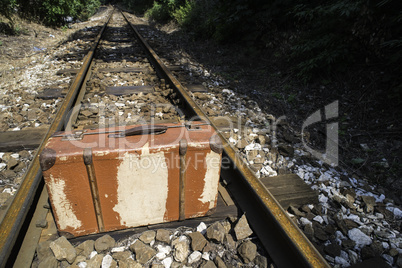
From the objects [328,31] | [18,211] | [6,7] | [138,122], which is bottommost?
[18,211]

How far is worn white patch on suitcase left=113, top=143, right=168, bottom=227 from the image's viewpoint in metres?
1.48

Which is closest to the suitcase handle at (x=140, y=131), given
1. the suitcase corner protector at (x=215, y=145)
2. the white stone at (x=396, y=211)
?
the suitcase corner protector at (x=215, y=145)

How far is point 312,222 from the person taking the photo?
1.72 m

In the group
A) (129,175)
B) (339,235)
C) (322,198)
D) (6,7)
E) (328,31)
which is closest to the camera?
(129,175)

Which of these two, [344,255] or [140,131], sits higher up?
[140,131]

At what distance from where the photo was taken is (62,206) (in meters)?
1.48

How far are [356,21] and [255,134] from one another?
8.41ft

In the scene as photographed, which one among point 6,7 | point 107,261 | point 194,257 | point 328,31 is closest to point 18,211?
point 107,261

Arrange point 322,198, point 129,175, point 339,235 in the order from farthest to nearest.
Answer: point 322,198 → point 339,235 → point 129,175

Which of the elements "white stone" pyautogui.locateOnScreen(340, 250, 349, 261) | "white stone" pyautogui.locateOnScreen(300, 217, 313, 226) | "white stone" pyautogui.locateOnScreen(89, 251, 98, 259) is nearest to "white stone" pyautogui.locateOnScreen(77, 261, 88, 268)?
"white stone" pyautogui.locateOnScreen(89, 251, 98, 259)

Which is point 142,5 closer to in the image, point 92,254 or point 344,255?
point 92,254

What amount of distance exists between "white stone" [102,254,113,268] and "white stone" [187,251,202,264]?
0.45m

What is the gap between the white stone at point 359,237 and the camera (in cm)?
155

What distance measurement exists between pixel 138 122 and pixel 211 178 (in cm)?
153
